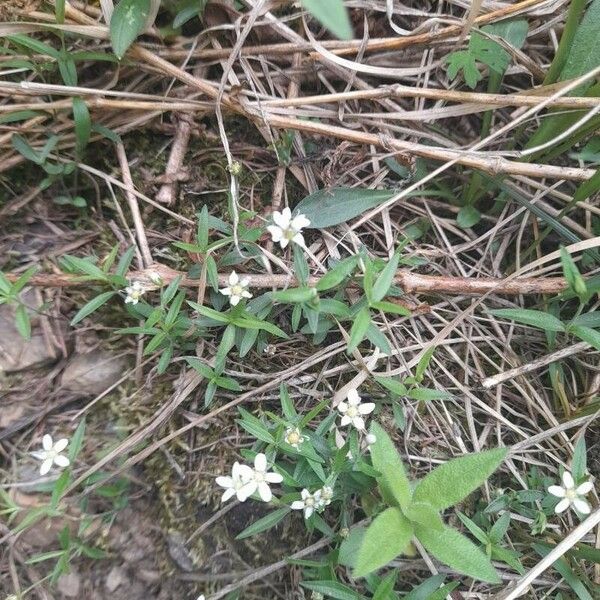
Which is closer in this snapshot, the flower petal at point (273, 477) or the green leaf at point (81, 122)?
the flower petal at point (273, 477)

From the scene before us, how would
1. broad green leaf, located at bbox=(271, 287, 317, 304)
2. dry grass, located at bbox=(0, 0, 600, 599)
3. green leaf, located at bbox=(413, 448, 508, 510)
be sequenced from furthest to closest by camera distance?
dry grass, located at bbox=(0, 0, 600, 599) → broad green leaf, located at bbox=(271, 287, 317, 304) → green leaf, located at bbox=(413, 448, 508, 510)

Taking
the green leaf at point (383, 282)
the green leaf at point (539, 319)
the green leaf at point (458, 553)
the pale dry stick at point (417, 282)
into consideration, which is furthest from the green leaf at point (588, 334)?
the green leaf at point (458, 553)

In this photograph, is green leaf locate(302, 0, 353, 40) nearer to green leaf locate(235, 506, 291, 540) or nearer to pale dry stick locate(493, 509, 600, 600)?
green leaf locate(235, 506, 291, 540)

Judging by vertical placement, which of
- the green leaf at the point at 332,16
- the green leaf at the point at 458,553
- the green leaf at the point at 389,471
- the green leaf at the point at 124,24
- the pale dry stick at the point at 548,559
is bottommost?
the pale dry stick at the point at 548,559

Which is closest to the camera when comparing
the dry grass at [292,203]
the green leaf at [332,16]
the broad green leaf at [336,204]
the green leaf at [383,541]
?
the green leaf at [332,16]

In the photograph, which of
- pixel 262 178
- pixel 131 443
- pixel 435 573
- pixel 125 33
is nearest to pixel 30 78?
pixel 125 33

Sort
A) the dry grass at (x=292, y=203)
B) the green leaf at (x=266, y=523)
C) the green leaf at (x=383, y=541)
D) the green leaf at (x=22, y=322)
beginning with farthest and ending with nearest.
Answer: the dry grass at (x=292, y=203) → the green leaf at (x=22, y=322) → the green leaf at (x=266, y=523) → the green leaf at (x=383, y=541)

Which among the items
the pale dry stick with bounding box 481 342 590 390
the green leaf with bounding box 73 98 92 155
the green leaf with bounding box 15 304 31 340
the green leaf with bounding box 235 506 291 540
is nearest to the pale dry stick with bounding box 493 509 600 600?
the pale dry stick with bounding box 481 342 590 390

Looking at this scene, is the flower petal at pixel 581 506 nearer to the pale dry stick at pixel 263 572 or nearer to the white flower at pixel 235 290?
the pale dry stick at pixel 263 572
